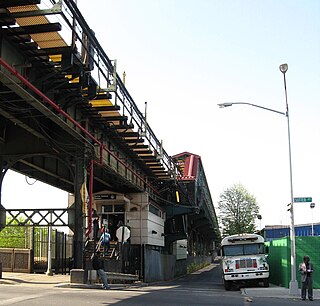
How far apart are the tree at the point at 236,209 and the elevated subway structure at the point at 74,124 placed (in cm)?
6586

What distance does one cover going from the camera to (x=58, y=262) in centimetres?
2997

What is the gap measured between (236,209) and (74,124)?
8650 centimetres

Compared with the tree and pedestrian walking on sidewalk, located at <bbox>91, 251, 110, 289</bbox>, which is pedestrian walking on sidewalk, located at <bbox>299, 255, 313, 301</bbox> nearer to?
pedestrian walking on sidewalk, located at <bbox>91, 251, 110, 289</bbox>

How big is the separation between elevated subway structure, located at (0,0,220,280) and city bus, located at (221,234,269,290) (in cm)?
725

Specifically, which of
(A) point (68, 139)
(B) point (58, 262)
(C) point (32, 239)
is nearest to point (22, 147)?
(A) point (68, 139)

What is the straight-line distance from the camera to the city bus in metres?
25.2

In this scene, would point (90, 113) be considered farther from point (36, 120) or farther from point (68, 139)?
point (36, 120)

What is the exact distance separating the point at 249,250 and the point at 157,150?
9.47m

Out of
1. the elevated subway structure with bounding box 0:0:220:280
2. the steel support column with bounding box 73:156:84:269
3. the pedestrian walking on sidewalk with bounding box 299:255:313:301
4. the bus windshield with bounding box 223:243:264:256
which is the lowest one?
the pedestrian walking on sidewalk with bounding box 299:255:313:301

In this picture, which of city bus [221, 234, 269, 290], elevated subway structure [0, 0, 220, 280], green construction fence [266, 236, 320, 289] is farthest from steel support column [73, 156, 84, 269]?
green construction fence [266, 236, 320, 289]

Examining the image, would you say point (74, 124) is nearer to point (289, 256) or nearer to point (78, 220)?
point (78, 220)

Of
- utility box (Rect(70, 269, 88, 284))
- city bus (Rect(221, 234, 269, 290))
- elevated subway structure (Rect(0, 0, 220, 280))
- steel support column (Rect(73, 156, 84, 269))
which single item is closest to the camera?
elevated subway structure (Rect(0, 0, 220, 280))

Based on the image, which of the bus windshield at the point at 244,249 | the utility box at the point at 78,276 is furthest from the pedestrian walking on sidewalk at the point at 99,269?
the bus windshield at the point at 244,249

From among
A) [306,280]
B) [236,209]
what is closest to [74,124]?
[306,280]
